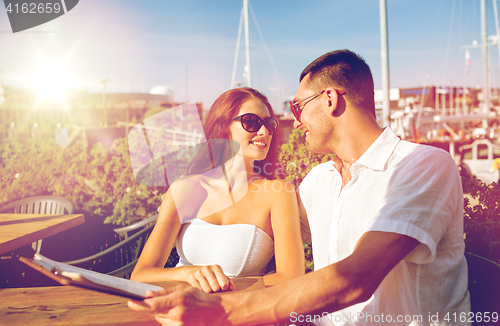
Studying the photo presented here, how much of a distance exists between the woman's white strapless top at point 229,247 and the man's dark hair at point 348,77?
1.00 m

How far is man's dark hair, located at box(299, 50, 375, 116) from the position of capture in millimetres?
1769

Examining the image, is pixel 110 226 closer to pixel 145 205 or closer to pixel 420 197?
pixel 145 205

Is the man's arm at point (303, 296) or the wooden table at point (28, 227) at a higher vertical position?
the man's arm at point (303, 296)

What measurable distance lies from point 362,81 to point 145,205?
316 cm

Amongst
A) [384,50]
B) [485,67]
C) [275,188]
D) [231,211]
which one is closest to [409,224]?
[275,188]

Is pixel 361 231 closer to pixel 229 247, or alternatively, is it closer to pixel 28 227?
pixel 229 247

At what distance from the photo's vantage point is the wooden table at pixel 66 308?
121 centimetres

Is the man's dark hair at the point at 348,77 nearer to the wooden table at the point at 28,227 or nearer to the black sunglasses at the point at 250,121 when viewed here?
the black sunglasses at the point at 250,121

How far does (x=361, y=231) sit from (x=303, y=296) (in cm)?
60

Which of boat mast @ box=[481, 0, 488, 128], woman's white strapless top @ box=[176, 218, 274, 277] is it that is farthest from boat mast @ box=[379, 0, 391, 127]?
boat mast @ box=[481, 0, 488, 128]

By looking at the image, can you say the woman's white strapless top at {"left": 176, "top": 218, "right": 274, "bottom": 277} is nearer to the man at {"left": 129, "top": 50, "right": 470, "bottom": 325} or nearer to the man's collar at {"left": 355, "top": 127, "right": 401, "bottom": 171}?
the man at {"left": 129, "top": 50, "right": 470, "bottom": 325}

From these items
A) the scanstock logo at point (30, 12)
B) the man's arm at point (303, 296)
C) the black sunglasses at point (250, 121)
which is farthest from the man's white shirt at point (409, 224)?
the scanstock logo at point (30, 12)

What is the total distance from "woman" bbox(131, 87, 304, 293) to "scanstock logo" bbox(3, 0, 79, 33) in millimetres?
2456

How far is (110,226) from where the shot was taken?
12.4 ft
